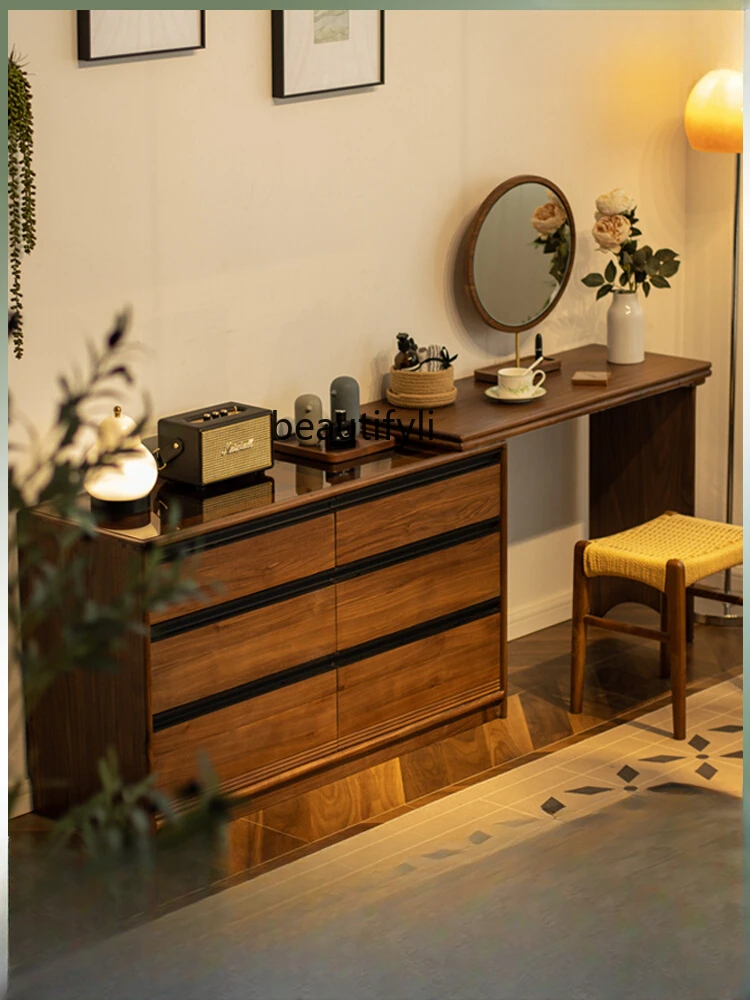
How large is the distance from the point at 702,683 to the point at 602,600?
54 cm

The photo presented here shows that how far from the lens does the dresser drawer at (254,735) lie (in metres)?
2.98

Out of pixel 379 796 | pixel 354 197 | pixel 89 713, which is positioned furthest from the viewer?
pixel 354 197

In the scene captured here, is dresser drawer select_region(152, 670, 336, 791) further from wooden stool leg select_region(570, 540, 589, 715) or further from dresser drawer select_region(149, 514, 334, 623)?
wooden stool leg select_region(570, 540, 589, 715)

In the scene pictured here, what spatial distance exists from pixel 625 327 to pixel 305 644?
4.87 feet

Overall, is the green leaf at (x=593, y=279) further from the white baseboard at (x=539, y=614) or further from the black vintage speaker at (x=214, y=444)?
the black vintage speaker at (x=214, y=444)

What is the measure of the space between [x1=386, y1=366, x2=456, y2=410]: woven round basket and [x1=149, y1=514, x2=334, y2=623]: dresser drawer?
59cm

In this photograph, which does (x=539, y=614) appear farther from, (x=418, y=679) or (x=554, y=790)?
(x=554, y=790)

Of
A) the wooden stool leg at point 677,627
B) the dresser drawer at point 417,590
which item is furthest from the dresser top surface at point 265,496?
the wooden stool leg at point 677,627

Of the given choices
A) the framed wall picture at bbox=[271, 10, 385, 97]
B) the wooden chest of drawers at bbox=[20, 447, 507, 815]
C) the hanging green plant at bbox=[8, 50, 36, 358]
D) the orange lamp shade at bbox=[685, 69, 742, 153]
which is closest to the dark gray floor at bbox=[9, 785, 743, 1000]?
the wooden chest of drawers at bbox=[20, 447, 507, 815]

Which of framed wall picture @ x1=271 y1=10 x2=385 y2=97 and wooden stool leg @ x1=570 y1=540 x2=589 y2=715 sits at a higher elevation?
framed wall picture @ x1=271 y1=10 x2=385 y2=97

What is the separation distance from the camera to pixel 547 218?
3982mm

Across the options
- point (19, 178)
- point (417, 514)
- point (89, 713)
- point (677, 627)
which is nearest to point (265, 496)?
point (417, 514)

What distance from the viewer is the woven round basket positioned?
11.9 feet

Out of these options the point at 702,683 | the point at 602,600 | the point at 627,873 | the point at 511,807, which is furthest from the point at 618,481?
the point at 627,873
